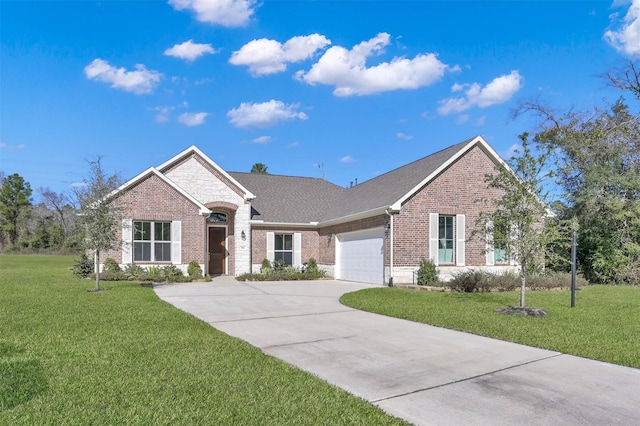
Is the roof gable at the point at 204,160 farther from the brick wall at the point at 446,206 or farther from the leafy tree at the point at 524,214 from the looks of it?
the leafy tree at the point at 524,214

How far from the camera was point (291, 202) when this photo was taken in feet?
78.9

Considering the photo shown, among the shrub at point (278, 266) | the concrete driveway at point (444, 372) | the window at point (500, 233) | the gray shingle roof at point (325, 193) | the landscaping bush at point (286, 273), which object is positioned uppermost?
the gray shingle roof at point (325, 193)

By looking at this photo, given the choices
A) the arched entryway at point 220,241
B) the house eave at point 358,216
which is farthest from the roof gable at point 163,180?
the house eave at point 358,216

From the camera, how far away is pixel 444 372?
17.6 ft

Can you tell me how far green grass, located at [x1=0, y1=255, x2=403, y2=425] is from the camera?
12.6 ft

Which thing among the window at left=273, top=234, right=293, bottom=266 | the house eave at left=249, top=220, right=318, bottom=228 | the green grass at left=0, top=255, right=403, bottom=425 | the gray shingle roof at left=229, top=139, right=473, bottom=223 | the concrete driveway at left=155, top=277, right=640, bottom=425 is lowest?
the concrete driveway at left=155, top=277, right=640, bottom=425

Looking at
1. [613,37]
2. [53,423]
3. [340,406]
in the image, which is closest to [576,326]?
[340,406]

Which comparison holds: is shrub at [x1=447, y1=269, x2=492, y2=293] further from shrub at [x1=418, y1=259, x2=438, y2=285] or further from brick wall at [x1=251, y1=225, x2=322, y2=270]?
brick wall at [x1=251, y1=225, x2=322, y2=270]

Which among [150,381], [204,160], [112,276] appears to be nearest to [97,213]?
[112,276]

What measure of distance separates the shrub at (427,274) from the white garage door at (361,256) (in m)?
1.54

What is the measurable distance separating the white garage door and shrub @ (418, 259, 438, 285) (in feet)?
5.05

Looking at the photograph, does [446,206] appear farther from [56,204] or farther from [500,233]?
[56,204]

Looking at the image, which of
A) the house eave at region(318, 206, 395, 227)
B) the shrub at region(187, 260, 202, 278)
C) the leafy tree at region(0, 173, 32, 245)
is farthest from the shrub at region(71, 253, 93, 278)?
the leafy tree at region(0, 173, 32, 245)

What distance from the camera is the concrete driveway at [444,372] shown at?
13.6 feet
